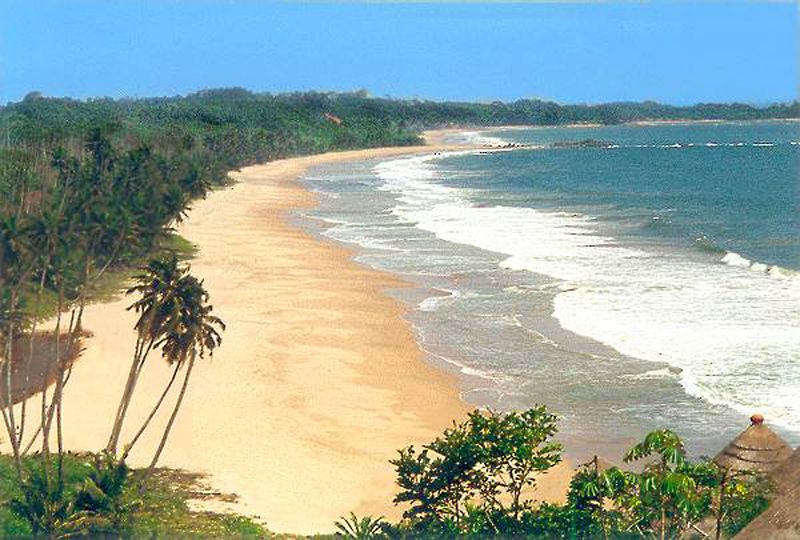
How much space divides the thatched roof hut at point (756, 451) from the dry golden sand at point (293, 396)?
519cm

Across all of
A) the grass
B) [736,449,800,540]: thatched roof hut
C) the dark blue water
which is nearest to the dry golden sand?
the grass

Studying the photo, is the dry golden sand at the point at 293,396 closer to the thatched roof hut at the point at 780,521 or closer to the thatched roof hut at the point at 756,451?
the thatched roof hut at the point at 756,451

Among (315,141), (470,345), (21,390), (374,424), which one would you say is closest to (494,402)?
(374,424)

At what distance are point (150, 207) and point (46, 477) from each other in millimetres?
14043

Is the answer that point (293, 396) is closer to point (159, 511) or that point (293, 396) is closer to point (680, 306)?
point (159, 511)

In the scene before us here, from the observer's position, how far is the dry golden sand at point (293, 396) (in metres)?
18.0

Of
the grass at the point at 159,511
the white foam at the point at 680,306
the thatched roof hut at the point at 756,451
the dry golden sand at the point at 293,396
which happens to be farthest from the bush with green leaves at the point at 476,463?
the white foam at the point at 680,306

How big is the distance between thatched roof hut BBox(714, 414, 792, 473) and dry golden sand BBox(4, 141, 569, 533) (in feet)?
17.0

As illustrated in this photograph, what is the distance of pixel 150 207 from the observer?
91.6 feet

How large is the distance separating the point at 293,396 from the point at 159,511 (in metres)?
7.07

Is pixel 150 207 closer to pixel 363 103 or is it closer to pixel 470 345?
pixel 470 345

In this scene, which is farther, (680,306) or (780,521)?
(680,306)

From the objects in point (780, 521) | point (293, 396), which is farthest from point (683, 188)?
point (780, 521)

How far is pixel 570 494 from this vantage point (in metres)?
11.7
